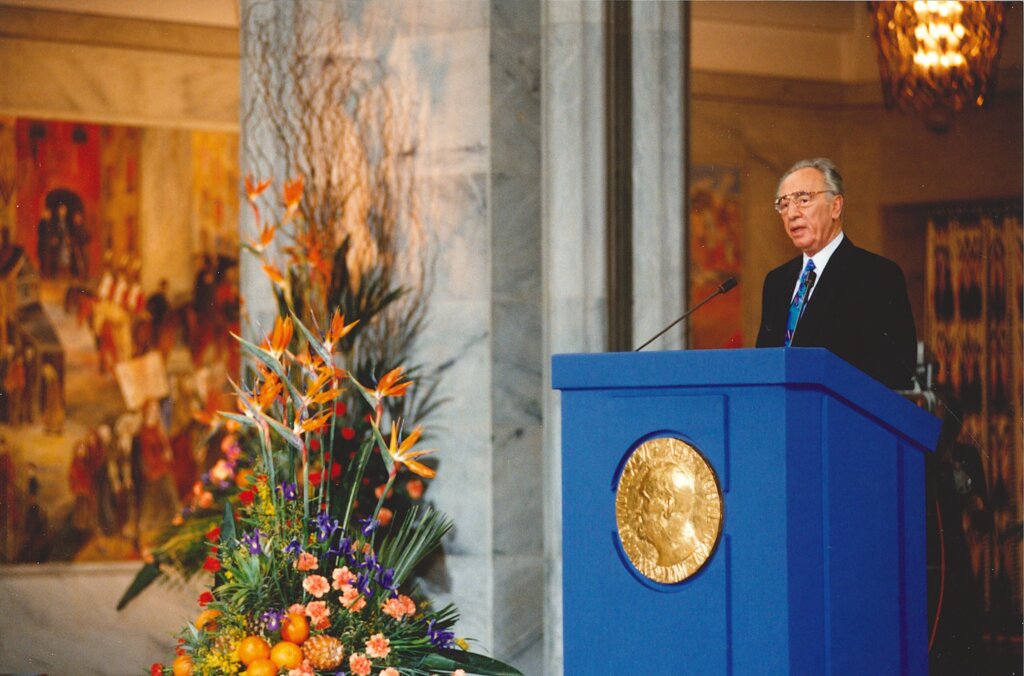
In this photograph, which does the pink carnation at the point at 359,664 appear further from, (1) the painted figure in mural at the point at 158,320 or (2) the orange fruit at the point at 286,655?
(1) the painted figure in mural at the point at 158,320

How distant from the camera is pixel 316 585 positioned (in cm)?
455

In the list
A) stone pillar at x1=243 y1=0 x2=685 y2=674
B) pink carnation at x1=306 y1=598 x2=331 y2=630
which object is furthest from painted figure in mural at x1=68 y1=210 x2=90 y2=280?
pink carnation at x1=306 y1=598 x2=331 y2=630

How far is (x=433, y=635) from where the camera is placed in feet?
15.9

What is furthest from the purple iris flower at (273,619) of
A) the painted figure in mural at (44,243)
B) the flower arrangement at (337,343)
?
the painted figure in mural at (44,243)

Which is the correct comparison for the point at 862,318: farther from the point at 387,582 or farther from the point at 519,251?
the point at 519,251

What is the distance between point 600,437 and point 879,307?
824mm

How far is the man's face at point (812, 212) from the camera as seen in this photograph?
12.3 feet

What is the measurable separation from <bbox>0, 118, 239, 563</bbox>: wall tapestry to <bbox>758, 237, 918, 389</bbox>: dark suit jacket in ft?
17.8

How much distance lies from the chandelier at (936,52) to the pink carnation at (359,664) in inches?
132

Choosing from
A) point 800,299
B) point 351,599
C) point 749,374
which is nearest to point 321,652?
point 351,599

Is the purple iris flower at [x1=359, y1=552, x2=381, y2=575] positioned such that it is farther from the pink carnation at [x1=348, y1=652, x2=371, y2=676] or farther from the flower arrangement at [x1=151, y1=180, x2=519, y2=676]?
the pink carnation at [x1=348, y1=652, x2=371, y2=676]

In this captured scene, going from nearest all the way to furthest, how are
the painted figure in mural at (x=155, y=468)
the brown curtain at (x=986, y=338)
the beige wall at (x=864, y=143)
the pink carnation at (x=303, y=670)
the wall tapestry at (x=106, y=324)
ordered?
1. the pink carnation at (x=303, y=670)
2. the beige wall at (x=864, y=143)
3. the brown curtain at (x=986, y=338)
4. the wall tapestry at (x=106, y=324)
5. the painted figure in mural at (x=155, y=468)

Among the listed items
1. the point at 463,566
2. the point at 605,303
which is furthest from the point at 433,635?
the point at 605,303

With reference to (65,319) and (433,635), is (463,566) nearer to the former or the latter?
(433,635)
